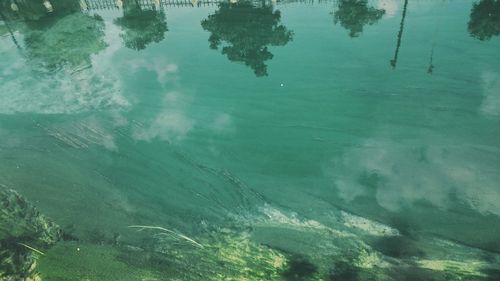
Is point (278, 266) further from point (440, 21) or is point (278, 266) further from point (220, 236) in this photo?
point (440, 21)

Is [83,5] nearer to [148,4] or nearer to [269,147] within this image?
[148,4]

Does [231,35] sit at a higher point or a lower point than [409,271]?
higher

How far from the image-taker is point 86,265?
499 centimetres

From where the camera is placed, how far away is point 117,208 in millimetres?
6066

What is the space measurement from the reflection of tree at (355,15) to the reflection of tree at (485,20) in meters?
3.08

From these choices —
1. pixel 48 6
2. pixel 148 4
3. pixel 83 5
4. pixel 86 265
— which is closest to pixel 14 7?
pixel 48 6

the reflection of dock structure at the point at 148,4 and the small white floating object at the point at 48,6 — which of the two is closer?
the small white floating object at the point at 48,6

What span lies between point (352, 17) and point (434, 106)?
5.84m

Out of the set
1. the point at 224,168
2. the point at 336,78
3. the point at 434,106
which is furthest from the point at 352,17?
the point at 224,168

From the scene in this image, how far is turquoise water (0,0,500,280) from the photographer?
5121 millimetres

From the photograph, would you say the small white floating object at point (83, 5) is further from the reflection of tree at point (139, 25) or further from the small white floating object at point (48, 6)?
the reflection of tree at point (139, 25)

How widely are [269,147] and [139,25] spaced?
9.51 m

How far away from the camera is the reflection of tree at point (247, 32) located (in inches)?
412

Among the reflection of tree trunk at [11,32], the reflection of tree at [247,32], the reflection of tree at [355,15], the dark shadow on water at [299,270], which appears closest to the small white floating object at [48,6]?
the reflection of tree trunk at [11,32]
